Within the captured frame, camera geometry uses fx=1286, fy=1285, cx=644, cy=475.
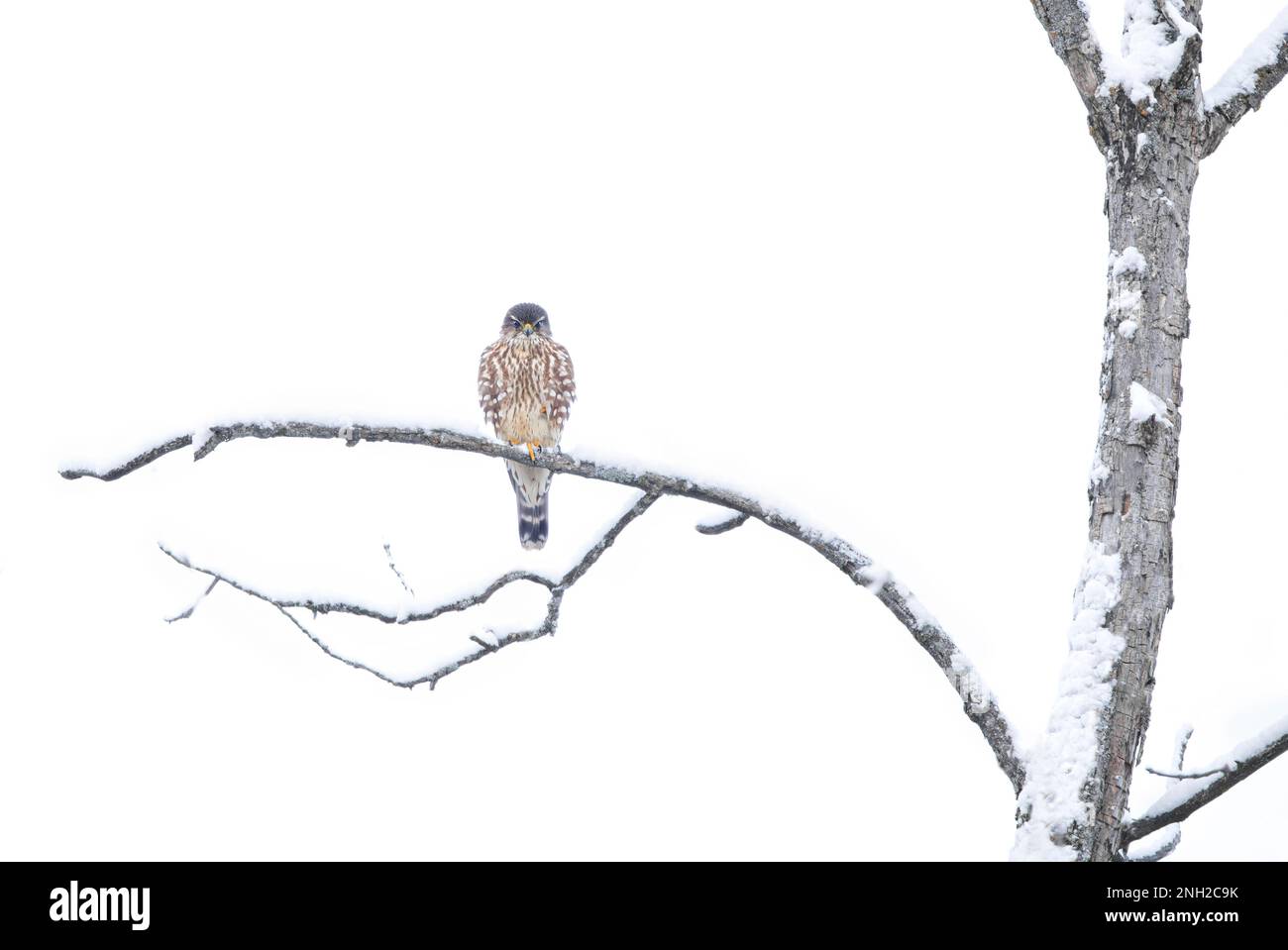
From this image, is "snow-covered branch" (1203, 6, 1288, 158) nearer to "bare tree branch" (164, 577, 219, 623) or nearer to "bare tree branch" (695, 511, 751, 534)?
"bare tree branch" (695, 511, 751, 534)

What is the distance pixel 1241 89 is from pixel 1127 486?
3.50ft

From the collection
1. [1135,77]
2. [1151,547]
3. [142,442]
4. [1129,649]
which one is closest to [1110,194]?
[1135,77]

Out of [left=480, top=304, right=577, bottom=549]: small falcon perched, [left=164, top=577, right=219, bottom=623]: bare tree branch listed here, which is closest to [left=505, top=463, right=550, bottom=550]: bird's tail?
[left=480, top=304, right=577, bottom=549]: small falcon perched

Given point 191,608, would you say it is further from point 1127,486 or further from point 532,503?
point 532,503

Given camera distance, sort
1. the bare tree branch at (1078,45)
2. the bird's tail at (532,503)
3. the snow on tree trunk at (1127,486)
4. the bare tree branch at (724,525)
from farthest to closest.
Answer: the bird's tail at (532,503) → the bare tree branch at (724,525) → the bare tree branch at (1078,45) → the snow on tree trunk at (1127,486)

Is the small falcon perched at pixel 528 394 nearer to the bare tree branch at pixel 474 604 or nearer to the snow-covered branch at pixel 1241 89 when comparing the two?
the bare tree branch at pixel 474 604

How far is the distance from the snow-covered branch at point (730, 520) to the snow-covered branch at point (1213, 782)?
282mm

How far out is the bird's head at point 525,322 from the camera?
7.68 meters

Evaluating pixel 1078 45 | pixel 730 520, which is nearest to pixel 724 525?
pixel 730 520

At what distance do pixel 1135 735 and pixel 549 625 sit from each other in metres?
1.50

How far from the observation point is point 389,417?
3.15 meters

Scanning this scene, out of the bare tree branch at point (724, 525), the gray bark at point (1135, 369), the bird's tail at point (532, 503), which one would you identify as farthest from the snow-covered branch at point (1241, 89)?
the bird's tail at point (532, 503)

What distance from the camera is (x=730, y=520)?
10.8 feet

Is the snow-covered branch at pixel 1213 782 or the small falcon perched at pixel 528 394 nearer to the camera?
the snow-covered branch at pixel 1213 782
